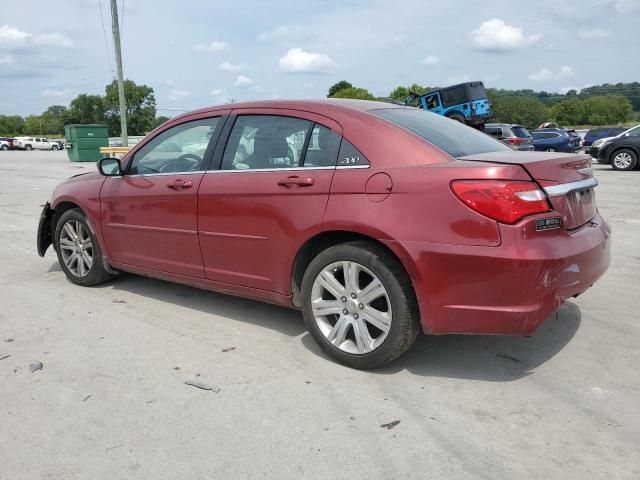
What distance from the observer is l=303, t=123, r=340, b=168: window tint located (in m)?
3.54

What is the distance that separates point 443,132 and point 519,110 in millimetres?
85607

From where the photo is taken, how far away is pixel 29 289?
534cm

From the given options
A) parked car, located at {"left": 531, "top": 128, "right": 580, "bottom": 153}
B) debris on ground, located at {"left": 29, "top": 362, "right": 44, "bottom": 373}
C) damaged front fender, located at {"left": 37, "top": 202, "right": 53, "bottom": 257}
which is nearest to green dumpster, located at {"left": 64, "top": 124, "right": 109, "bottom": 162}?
parked car, located at {"left": 531, "top": 128, "right": 580, "bottom": 153}

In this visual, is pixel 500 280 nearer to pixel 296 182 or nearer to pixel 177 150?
pixel 296 182

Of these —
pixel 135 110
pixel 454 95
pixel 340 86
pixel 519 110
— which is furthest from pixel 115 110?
pixel 454 95

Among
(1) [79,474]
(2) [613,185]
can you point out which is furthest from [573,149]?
(1) [79,474]

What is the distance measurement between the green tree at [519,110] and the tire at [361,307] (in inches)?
3251

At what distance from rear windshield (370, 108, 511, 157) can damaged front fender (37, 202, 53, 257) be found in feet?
12.2

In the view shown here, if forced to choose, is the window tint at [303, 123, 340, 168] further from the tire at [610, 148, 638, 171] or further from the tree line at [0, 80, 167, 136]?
the tree line at [0, 80, 167, 136]

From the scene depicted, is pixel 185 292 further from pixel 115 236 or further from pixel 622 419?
pixel 622 419

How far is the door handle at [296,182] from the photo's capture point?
356cm

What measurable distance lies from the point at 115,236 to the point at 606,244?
385 cm

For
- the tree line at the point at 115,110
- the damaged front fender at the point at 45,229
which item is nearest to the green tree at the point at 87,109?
the tree line at the point at 115,110

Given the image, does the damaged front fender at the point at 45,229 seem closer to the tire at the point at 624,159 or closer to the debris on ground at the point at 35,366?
the debris on ground at the point at 35,366
